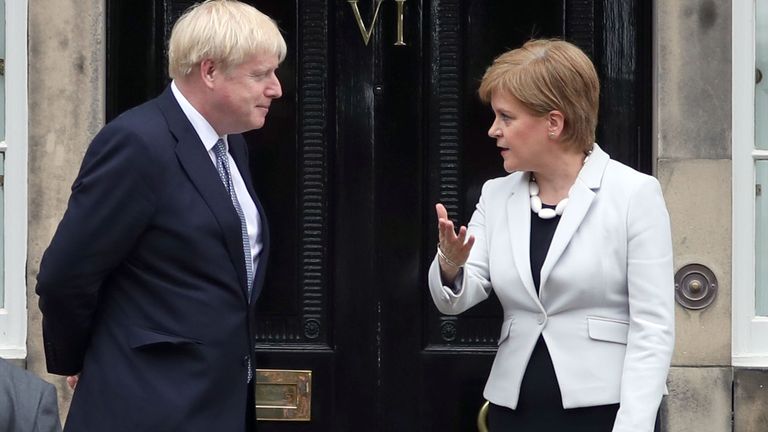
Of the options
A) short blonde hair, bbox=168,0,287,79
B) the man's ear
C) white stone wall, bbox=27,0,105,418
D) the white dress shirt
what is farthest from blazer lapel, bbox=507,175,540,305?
white stone wall, bbox=27,0,105,418

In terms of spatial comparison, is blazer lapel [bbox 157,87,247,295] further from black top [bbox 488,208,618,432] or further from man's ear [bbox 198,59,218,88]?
black top [bbox 488,208,618,432]

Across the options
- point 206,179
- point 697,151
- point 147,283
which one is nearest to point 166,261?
point 147,283

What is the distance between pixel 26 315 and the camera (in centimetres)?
579

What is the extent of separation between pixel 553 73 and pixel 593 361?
0.79m

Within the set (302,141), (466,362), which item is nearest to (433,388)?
(466,362)

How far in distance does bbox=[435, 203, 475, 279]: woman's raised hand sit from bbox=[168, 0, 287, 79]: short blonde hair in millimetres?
648

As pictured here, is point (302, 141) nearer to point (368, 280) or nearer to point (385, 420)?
point (368, 280)

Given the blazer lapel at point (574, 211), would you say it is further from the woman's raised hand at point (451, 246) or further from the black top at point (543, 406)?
the woman's raised hand at point (451, 246)

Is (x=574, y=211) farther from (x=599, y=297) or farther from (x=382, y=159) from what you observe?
(x=382, y=159)

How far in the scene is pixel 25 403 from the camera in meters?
3.38

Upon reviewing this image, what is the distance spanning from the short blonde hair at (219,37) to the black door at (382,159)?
1.77 metres

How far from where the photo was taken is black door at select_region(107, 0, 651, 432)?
18.9 ft

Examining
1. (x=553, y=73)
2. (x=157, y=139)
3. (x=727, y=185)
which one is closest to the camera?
(x=157, y=139)

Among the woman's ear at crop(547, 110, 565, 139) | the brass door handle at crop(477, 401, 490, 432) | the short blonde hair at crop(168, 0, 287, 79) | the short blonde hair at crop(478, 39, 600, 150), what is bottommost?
the brass door handle at crop(477, 401, 490, 432)
